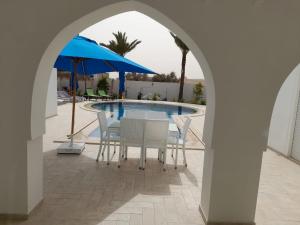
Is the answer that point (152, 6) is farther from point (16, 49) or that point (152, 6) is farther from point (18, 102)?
point (18, 102)

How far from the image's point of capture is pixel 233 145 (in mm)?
3312

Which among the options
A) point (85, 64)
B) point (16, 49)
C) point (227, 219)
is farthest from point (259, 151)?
point (85, 64)

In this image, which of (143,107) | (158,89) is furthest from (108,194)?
(158,89)

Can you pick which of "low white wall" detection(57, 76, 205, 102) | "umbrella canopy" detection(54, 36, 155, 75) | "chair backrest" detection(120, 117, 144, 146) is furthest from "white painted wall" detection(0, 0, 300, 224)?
"low white wall" detection(57, 76, 205, 102)

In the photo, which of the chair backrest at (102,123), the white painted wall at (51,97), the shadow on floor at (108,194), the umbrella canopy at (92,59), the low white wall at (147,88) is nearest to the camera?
the shadow on floor at (108,194)

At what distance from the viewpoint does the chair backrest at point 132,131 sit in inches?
207

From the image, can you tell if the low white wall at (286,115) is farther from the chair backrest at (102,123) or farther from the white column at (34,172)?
the white column at (34,172)

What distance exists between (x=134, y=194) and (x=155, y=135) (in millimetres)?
1446

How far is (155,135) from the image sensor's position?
5359 mm

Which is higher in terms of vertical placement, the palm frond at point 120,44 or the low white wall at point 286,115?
the palm frond at point 120,44

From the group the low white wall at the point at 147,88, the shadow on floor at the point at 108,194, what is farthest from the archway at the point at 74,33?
the low white wall at the point at 147,88

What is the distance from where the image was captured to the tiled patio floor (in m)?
3.57

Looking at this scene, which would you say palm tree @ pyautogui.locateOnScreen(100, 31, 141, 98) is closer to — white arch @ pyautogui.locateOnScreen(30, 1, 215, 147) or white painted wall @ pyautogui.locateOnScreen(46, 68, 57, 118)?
white painted wall @ pyautogui.locateOnScreen(46, 68, 57, 118)

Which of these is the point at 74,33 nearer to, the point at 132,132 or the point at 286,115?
the point at 132,132
